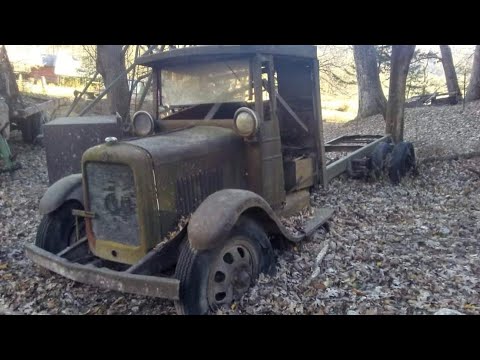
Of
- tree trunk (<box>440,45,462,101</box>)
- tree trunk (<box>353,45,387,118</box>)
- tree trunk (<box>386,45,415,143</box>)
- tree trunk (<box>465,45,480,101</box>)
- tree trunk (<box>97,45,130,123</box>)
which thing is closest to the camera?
tree trunk (<box>386,45,415,143</box>)

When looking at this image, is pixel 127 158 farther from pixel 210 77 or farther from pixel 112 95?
pixel 112 95

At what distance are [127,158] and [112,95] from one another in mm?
8225

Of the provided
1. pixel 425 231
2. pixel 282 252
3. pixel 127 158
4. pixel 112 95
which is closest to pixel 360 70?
pixel 112 95

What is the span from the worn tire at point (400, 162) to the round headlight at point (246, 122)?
417 cm

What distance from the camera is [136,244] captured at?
4.02 meters

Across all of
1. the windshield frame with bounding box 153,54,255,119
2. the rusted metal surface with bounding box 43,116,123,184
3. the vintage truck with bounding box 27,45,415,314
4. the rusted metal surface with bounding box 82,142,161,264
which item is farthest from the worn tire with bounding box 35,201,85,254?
the rusted metal surface with bounding box 43,116,123,184

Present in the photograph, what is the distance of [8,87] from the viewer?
38.5 feet

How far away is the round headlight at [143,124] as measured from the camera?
16.9 feet

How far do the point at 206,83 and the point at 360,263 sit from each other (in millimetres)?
2653

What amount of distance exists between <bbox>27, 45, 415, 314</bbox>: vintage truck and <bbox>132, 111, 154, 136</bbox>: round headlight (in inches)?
0.7

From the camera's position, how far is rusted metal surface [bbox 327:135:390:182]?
7336mm

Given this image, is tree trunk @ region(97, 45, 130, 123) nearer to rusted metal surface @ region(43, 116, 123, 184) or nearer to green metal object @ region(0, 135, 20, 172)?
green metal object @ region(0, 135, 20, 172)

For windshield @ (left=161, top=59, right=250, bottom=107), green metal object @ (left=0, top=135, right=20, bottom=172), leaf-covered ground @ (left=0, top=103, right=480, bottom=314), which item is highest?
windshield @ (left=161, top=59, right=250, bottom=107)

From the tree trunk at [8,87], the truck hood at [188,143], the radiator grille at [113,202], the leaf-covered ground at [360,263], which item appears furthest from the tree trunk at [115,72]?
the radiator grille at [113,202]
